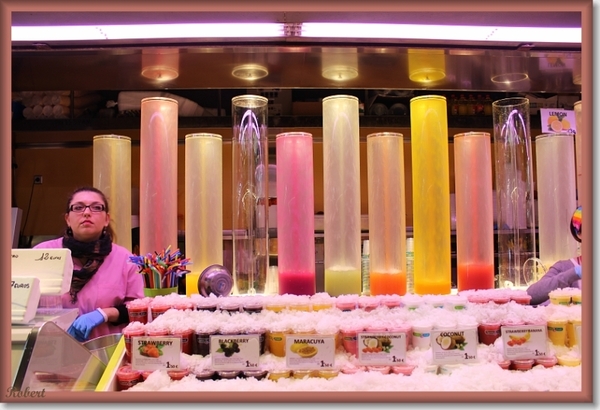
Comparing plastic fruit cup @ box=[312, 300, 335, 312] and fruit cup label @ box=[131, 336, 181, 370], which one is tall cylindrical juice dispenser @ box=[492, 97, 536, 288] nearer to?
plastic fruit cup @ box=[312, 300, 335, 312]

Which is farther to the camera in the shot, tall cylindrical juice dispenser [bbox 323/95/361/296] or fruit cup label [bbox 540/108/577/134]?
fruit cup label [bbox 540/108/577/134]

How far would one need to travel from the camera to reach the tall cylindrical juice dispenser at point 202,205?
1.76m

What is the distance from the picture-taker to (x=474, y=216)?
1753mm

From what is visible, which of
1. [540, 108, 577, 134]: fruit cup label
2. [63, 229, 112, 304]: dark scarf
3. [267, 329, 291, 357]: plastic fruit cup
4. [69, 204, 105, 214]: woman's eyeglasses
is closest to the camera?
[267, 329, 291, 357]: plastic fruit cup

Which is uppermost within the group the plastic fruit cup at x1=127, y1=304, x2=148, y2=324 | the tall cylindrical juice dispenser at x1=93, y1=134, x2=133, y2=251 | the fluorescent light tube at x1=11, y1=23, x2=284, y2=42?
the fluorescent light tube at x1=11, y1=23, x2=284, y2=42

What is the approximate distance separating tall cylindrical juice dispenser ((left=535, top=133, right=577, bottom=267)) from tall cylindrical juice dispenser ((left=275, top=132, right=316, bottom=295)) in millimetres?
906

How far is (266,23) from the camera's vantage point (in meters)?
1.52

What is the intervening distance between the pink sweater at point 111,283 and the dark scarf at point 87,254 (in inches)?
0.9

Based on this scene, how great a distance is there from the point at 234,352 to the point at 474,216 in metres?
0.98

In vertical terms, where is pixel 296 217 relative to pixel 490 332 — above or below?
above

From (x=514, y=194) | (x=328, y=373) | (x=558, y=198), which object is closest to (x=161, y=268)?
(x=328, y=373)

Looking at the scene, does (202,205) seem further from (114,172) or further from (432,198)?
(432,198)

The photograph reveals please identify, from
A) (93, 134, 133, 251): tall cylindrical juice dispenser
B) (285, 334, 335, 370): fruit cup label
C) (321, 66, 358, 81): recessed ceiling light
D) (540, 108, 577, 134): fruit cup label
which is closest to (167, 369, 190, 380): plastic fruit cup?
(285, 334, 335, 370): fruit cup label

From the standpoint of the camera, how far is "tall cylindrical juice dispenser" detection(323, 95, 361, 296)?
162 centimetres
